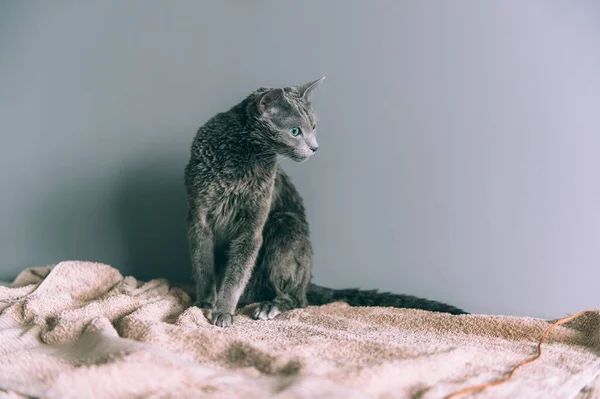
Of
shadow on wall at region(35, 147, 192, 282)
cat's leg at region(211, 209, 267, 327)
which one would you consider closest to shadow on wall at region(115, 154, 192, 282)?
shadow on wall at region(35, 147, 192, 282)

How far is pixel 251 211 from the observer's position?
1.58 meters

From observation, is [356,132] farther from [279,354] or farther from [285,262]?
[279,354]

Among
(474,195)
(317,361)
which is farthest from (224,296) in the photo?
(474,195)

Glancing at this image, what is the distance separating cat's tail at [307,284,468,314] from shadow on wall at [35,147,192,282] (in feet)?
2.09

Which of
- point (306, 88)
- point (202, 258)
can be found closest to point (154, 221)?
point (202, 258)

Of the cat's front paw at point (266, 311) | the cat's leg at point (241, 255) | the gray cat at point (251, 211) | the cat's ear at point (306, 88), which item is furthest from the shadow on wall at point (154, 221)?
the cat's ear at point (306, 88)

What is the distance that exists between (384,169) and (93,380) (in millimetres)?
1402

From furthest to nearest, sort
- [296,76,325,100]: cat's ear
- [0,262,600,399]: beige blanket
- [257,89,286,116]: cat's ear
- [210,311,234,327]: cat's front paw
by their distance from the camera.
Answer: [296,76,325,100]: cat's ear, [257,89,286,116]: cat's ear, [210,311,234,327]: cat's front paw, [0,262,600,399]: beige blanket

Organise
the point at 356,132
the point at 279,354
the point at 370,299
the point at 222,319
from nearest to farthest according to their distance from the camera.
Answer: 1. the point at 279,354
2. the point at 222,319
3. the point at 370,299
4. the point at 356,132

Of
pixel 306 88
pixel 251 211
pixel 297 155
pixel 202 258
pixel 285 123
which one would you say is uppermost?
pixel 306 88

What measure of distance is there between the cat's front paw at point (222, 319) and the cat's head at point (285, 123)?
59cm

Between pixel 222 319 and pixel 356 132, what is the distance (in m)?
1.00

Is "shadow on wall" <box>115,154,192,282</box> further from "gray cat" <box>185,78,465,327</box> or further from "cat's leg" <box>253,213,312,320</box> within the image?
"cat's leg" <box>253,213,312,320</box>

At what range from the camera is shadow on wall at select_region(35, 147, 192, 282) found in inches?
79.6
